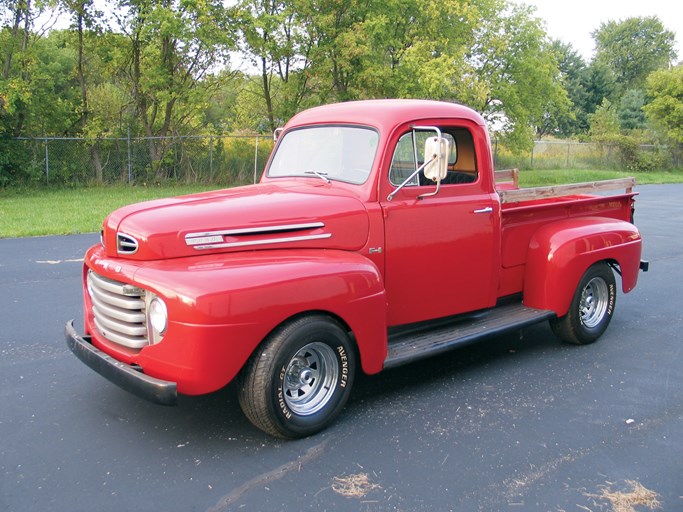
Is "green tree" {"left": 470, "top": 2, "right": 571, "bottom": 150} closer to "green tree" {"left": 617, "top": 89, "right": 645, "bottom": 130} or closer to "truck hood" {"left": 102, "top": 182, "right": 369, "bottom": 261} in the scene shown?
"truck hood" {"left": 102, "top": 182, "right": 369, "bottom": 261}

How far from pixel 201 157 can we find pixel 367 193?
18913 mm

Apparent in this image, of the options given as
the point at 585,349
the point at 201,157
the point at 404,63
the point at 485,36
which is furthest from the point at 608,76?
the point at 585,349

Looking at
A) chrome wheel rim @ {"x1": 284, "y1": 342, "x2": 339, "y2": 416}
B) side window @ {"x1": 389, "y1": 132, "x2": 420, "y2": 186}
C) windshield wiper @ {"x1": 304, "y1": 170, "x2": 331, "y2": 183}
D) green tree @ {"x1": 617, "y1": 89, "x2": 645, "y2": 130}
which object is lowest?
chrome wheel rim @ {"x1": 284, "y1": 342, "x2": 339, "y2": 416}

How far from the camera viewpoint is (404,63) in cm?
2308

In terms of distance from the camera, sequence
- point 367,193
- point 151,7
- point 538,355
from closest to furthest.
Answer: point 367,193
point 538,355
point 151,7

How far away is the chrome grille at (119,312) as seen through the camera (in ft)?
12.7

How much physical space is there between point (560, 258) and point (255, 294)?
305 cm

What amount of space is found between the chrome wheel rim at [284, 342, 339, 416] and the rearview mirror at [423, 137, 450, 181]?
1452 millimetres

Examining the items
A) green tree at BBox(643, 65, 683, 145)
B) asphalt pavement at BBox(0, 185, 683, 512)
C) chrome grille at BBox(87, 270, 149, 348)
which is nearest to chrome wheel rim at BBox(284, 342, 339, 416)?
asphalt pavement at BBox(0, 185, 683, 512)

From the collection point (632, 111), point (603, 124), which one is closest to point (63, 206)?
point (603, 124)

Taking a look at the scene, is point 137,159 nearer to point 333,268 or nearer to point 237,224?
point 237,224

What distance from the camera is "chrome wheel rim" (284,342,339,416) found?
13.3ft

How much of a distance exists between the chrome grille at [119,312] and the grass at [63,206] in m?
8.76

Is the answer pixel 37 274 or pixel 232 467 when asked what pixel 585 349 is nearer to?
pixel 232 467
